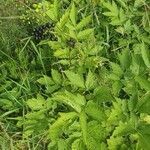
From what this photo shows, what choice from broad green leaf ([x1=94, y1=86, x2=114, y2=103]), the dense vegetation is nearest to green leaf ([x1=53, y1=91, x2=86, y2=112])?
the dense vegetation

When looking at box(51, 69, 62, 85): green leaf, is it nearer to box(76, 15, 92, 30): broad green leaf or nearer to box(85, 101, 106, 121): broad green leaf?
box(76, 15, 92, 30): broad green leaf

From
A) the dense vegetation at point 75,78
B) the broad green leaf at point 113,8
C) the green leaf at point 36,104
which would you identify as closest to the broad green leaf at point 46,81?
the dense vegetation at point 75,78

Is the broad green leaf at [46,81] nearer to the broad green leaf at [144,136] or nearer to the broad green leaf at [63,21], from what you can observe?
the broad green leaf at [63,21]

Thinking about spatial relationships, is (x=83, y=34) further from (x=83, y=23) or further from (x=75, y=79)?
(x=75, y=79)

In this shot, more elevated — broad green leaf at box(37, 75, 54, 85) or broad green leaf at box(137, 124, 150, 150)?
broad green leaf at box(137, 124, 150, 150)

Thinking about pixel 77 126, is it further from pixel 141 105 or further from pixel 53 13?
pixel 53 13

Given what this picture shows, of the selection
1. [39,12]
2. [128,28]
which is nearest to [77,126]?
[128,28]

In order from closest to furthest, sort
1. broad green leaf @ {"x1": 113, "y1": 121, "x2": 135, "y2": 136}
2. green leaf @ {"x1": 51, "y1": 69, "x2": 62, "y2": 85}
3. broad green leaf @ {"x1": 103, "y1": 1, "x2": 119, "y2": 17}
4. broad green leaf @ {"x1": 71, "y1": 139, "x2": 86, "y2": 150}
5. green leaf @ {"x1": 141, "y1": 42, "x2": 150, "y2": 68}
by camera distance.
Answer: broad green leaf @ {"x1": 113, "y1": 121, "x2": 135, "y2": 136}
broad green leaf @ {"x1": 71, "y1": 139, "x2": 86, "y2": 150}
green leaf @ {"x1": 141, "y1": 42, "x2": 150, "y2": 68}
green leaf @ {"x1": 51, "y1": 69, "x2": 62, "y2": 85}
broad green leaf @ {"x1": 103, "y1": 1, "x2": 119, "y2": 17}

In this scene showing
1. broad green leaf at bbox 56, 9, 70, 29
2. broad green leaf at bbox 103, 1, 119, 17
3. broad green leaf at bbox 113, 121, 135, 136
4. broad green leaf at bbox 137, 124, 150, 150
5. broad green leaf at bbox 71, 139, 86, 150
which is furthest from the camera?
broad green leaf at bbox 103, 1, 119, 17
